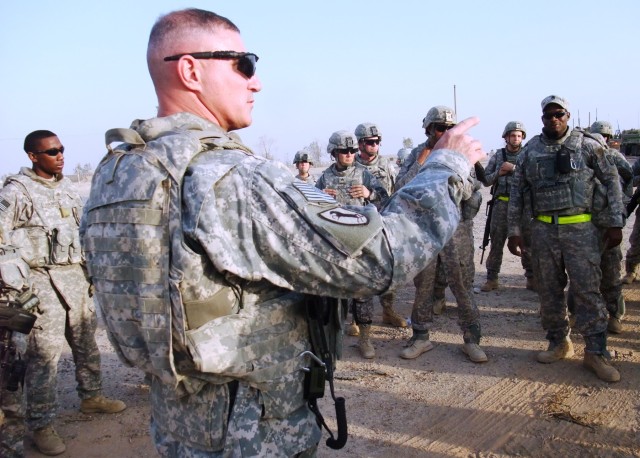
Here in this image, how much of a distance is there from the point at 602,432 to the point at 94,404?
418 cm

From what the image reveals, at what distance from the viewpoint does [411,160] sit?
5.74 m

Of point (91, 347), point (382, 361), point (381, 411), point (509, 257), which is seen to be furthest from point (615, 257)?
point (91, 347)

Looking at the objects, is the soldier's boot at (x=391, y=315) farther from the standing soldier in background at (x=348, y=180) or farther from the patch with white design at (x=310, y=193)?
the patch with white design at (x=310, y=193)

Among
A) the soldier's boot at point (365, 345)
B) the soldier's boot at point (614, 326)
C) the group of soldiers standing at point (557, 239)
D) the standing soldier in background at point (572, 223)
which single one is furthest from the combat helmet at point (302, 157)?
the soldier's boot at point (614, 326)

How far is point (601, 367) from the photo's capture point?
4652 mm

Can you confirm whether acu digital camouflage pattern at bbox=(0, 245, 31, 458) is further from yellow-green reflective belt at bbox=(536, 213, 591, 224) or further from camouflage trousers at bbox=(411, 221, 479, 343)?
yellow-green reflective belt at bbox=(536, 213, 591, 224)

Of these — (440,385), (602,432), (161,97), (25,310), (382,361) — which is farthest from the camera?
(382,361)

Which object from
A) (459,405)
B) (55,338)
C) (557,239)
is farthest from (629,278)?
(55,338)

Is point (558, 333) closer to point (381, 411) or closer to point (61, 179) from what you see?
point (381, 411)

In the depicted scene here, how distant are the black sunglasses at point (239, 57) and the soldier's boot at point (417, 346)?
4332mm

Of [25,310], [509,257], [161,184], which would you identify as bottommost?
[509,257]

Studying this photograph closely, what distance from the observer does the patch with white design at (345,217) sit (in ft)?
4.64

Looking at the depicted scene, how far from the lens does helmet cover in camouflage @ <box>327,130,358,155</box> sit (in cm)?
675

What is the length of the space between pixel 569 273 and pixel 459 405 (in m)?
1.67
